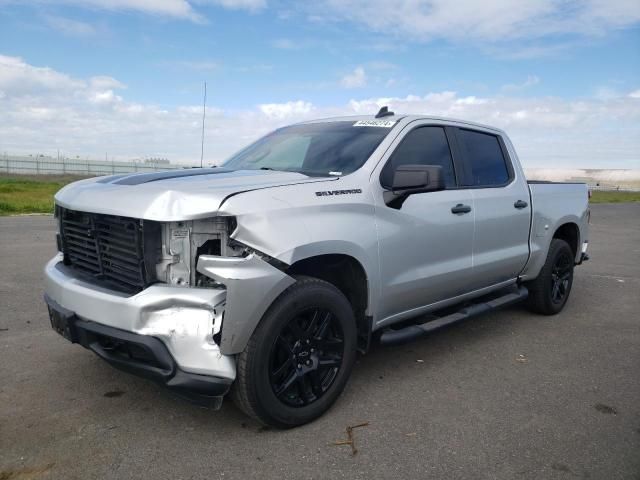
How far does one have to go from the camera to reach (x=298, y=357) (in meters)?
3.12

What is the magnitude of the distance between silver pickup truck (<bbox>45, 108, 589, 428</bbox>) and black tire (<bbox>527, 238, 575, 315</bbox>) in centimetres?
124

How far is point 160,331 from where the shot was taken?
2.74 m

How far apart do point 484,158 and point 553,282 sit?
177cm

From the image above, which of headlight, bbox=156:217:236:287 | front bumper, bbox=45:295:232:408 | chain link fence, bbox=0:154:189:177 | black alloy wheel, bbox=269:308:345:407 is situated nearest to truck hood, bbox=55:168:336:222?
headlight, bbox=156:217:236:287

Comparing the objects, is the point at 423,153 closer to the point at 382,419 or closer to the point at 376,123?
the point at 376,123

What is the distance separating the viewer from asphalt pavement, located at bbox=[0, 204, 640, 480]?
2762 millimetres

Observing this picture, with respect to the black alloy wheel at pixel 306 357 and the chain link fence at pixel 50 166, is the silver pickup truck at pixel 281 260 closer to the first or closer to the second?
the black alloy wheel at pixel 306 357

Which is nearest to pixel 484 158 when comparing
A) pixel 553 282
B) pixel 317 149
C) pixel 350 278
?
pixel 317 149

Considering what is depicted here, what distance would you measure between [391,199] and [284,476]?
5.94ft

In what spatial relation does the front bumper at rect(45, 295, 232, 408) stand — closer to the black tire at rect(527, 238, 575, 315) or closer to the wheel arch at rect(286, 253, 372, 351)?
the wheel arch at rect(286, 253, 372, 351)

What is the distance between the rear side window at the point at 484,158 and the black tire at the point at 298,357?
1949 millimetres

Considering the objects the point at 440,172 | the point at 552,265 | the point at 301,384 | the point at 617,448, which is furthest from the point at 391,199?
the point at 552,265

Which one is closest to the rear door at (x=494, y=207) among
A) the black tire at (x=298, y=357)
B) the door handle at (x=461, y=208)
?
the door handle at (x=461, y=208)

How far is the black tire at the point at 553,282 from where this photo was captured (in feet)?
18.1
